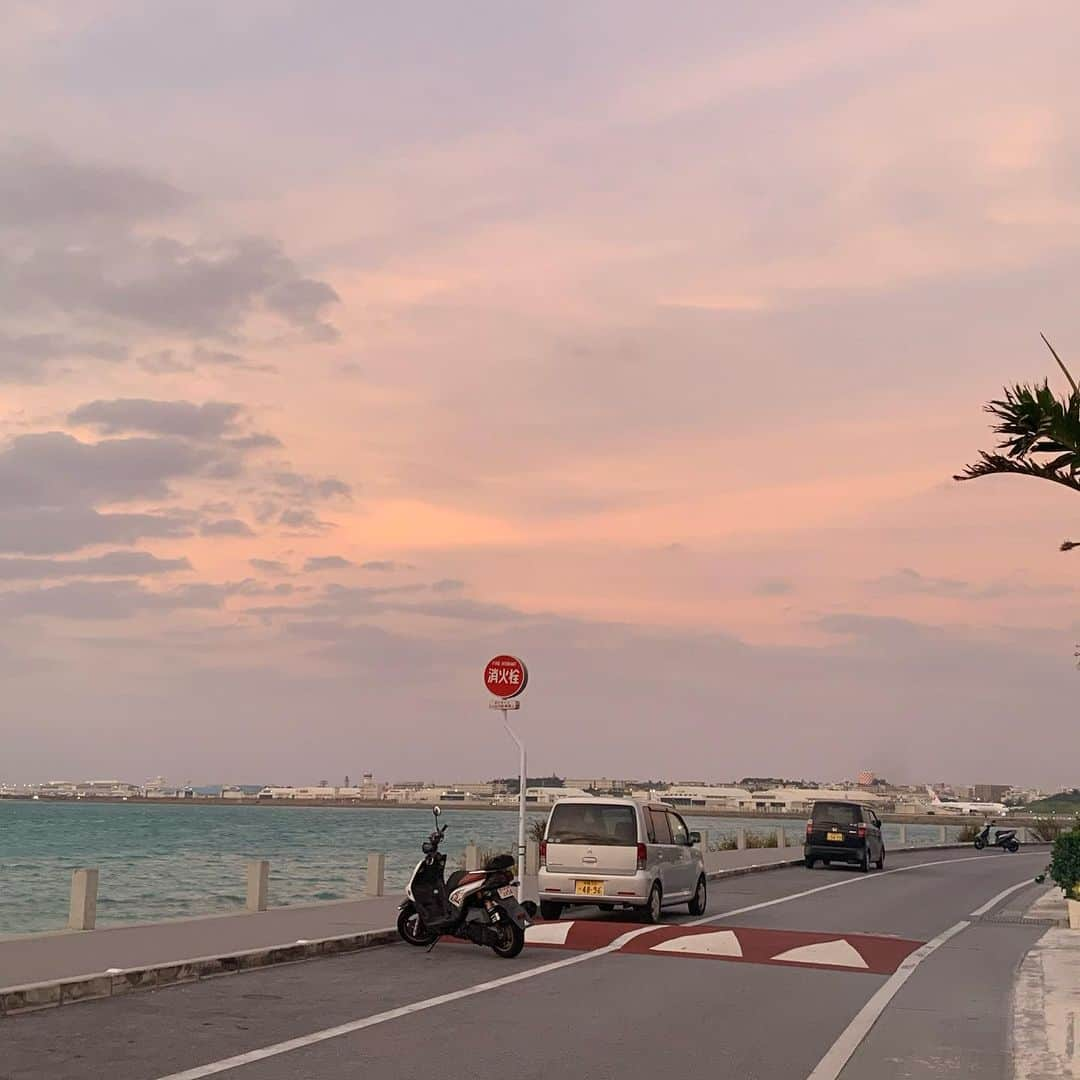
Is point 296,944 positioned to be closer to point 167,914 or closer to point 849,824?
point 167,914

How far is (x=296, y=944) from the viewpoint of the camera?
1567cm

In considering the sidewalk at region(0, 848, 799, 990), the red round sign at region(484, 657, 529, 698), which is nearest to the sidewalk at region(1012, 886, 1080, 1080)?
the sidewalk at region(0, 848, 799, 990)

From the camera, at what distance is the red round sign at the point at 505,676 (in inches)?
922

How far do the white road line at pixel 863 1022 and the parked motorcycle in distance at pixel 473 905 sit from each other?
413cm

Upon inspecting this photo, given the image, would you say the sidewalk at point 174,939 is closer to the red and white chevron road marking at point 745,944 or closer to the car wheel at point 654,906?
the red and white chevron road marking at point 745,944

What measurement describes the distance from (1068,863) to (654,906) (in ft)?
21.7

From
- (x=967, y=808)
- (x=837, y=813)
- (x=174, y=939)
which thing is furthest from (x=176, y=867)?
(x=967, y=808)

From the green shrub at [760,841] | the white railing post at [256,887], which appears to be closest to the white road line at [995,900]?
the white railing post at [256,887]

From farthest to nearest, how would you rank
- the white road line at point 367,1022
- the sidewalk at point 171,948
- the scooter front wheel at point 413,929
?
the scooter front wheel at point 413,929
the sidewalk at point 171,948
the white road line at point 367,1022

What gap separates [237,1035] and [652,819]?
1143 cm

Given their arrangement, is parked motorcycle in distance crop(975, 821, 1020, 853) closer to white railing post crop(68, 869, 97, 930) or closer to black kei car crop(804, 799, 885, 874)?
black kei car crop(804, 799, 885, 874)

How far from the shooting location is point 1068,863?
2184 cm

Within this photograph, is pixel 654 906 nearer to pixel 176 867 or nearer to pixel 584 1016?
pixel 584 1016

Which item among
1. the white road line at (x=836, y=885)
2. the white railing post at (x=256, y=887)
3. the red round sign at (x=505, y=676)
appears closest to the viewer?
the white railing post at (x=256, y=887)
